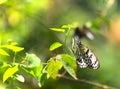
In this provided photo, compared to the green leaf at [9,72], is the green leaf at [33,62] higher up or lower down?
higher up

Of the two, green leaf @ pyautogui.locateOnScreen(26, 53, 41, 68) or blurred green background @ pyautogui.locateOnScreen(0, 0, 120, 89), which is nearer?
green leaf @ pyautogui.locateOnScreen(26, 53, 41, 68)

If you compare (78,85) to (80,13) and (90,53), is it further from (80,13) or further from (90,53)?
(90,53)

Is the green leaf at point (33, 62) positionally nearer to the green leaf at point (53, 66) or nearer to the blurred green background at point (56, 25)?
the green leaf at point (53, 66)

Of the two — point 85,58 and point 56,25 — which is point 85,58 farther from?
point 56,25

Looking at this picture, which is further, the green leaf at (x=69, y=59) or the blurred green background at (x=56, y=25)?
the blurred green background at (x=56, y=25)

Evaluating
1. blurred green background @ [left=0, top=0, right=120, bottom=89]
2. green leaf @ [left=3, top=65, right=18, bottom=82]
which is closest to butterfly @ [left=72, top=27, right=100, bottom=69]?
green leaf @ [left=3, top=65, right=18, bottom=82]

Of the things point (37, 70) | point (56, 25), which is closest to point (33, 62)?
point (37, 70)

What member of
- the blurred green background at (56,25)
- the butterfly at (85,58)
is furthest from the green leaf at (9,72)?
the blurred green background at (56,25)

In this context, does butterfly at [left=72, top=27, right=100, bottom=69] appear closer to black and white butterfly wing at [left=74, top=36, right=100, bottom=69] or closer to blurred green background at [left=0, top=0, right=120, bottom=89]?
black and white butterfly wing at [left=74, top=36, right=100, bottom=69]

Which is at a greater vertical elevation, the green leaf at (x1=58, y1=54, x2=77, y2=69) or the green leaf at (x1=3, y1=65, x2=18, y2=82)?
the green leaf at (x1=58, y1=54, x2=77, y2=69)

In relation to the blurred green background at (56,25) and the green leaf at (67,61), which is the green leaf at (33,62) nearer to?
the green leaf at (67,61)
